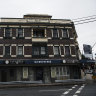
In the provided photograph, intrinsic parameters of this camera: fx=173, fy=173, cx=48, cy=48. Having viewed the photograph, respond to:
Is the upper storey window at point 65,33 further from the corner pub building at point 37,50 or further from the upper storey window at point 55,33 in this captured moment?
the upper storey window at point 55,33

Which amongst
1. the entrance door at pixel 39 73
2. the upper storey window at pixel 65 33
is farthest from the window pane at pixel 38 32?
the entrance door at pixel 39 73

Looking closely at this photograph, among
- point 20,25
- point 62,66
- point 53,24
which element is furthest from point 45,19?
point 62,66

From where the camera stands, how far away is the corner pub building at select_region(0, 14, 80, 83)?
29078mm

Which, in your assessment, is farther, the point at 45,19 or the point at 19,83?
the point at 45,19

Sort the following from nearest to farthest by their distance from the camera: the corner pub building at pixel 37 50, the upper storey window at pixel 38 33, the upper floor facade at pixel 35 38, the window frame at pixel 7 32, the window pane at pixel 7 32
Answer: the corner pub building at pixel 37 50 → the upper floor facade at pixel 35 38 → the window frame at pixel 7 32 → the window pane at pixel 7 32 → the upper storey window at pixel 38 33

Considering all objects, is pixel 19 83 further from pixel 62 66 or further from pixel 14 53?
pixel 62 66

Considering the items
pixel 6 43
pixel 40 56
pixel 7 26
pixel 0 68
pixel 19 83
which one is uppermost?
pixel 7 26

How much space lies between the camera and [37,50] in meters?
30.8

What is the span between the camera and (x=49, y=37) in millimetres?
31312

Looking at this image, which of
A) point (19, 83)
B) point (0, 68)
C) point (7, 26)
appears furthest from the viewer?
point (7, 26)

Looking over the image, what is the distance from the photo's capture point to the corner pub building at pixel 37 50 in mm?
29078

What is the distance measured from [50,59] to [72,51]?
172 inches

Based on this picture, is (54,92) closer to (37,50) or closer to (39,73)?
(39,73)

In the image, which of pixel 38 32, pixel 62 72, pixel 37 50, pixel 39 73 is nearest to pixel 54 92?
pixel 39 73
